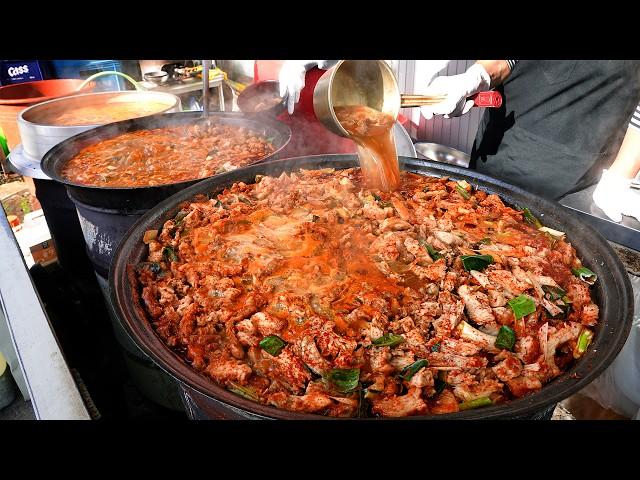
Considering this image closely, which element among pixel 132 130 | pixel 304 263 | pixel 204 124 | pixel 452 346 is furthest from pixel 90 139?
pixel 452 346

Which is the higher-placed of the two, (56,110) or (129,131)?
(56,110)

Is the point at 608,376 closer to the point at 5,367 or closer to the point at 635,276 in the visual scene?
the point at 635,276

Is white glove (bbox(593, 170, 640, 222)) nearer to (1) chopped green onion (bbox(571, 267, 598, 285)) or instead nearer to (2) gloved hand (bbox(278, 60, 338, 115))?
Result: (1) chopped green onion (bbox(571, 267, 598, 285))

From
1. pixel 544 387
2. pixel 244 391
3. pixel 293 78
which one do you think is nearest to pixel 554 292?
pixel 544 387

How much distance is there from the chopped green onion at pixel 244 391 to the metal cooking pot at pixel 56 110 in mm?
3802

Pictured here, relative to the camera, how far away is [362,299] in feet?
7.79

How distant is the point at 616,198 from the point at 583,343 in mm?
2188

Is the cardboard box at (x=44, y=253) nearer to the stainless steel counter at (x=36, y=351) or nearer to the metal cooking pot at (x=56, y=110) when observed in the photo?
the metal cooking pot at (x=56, y=110)

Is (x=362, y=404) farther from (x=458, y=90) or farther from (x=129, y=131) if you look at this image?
(x=129, y=131)

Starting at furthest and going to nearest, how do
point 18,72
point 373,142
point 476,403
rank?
point 18,72, point 373,142, point 476,403

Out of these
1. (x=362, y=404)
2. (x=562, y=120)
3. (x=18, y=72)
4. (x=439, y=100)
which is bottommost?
(x=362, y=404)

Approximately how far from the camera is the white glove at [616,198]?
3.62 metres

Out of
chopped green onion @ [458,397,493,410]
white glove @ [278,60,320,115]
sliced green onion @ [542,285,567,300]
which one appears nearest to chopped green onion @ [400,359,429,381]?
chopped green onion @ [458,397,493,410]

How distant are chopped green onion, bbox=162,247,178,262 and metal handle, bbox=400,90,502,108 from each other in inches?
82.7
